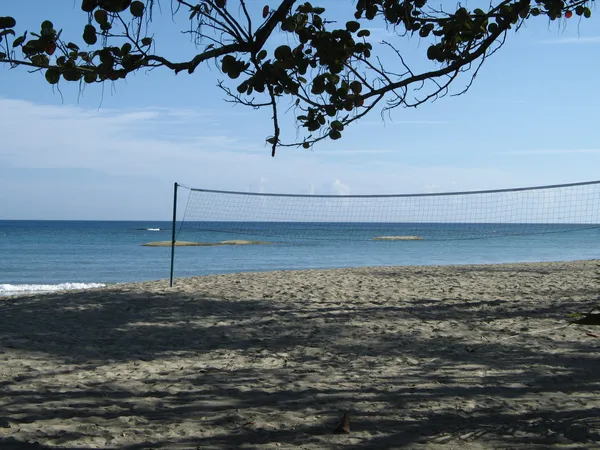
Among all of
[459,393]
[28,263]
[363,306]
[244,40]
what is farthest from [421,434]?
[28,263]

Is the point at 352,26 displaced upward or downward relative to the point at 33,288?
upward

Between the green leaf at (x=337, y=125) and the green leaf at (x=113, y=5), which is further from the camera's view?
the green leaf at (x=337, y=125)

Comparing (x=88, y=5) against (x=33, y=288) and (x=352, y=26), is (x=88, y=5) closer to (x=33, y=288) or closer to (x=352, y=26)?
(x=352, y=26)

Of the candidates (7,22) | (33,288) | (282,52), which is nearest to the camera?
(7,22)

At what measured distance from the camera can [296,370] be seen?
4691mm

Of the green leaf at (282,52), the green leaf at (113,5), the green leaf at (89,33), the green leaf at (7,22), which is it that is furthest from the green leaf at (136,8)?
the green leaf at (282,52)

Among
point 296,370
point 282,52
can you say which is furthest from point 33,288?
point 282,52

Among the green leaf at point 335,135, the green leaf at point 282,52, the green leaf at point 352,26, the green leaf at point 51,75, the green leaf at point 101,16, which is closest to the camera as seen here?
the green leaf at point 101,16

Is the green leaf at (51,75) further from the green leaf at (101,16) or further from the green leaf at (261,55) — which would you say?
the green leaf at (261,55)

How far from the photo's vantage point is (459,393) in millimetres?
4055

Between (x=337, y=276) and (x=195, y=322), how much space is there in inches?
190

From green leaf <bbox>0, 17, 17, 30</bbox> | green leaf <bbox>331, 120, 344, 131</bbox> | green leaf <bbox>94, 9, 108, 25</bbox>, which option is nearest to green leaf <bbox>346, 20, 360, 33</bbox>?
green leaf <bbox>331, 120, 344, 131</bbox>

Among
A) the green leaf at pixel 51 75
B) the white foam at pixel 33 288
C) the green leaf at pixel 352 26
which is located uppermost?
the green leaf at pixel 352 26

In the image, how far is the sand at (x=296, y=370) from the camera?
11.0 feet
